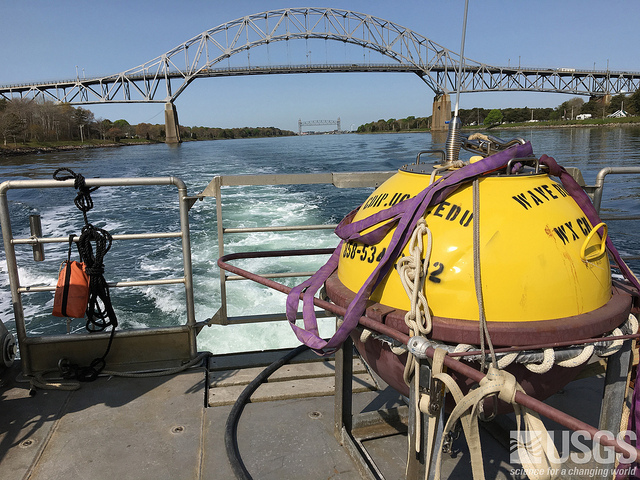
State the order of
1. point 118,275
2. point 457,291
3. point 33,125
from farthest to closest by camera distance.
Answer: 1. point 33,125
2. point 118,275
3. point 457,291

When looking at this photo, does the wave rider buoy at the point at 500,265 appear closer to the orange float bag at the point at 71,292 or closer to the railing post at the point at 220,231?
the railing post at the point at 220,231

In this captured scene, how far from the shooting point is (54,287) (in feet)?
10.2

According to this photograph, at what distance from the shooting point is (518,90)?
336ft

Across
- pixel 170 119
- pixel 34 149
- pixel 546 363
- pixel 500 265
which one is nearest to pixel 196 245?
pixel 500 265

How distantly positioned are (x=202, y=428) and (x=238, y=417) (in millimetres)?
214

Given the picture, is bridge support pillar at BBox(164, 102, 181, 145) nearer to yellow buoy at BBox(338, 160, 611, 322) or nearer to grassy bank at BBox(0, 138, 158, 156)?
grassy bank at BBox(0, 138, 158, 156)

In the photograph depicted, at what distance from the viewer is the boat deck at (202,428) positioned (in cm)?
238

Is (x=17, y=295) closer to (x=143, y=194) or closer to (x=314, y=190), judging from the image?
A: (x=314, y=190)

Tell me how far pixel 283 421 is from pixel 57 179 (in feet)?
7.04

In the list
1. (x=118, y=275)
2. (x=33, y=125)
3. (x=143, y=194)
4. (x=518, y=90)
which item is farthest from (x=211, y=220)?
(x=518, y=90)

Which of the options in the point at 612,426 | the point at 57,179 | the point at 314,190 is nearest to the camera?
the point at 612,426

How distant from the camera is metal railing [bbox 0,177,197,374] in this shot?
3.06 metres

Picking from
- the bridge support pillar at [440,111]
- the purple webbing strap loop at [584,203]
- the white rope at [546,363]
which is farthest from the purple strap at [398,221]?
the bridge support pillar at [440,111]

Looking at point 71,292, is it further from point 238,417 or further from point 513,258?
point 513,258
